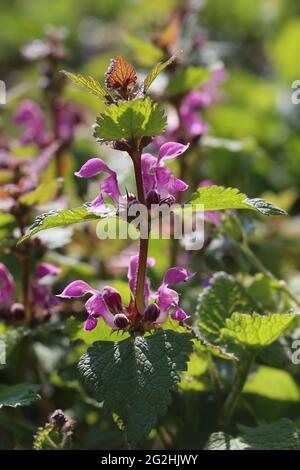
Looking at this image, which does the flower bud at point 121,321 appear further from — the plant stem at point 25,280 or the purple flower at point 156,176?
the plant stem at point 25,280

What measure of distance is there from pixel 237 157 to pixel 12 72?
2.50 m

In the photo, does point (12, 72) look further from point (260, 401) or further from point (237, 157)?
point (260, 401)

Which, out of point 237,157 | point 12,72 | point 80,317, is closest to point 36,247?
point 80,317

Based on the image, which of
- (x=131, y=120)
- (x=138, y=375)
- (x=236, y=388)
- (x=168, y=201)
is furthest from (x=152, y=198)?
(x=236, y=388)

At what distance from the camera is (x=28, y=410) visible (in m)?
1.81

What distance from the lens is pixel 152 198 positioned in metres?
1.15

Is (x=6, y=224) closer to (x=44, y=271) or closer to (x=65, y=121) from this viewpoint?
(x=44, y=271)

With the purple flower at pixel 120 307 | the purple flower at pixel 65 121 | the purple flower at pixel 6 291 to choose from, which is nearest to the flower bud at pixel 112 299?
the purple flower at pixel 120 307

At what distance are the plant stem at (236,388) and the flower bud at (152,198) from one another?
13.1 inches

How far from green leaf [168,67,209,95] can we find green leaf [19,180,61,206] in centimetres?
47

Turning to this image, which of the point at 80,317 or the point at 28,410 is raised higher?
the point at 80,317

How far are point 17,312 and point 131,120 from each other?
56 cm

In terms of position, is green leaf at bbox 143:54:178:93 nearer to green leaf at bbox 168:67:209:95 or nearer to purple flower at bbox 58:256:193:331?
purple flower at bbox 58:256:193:331
